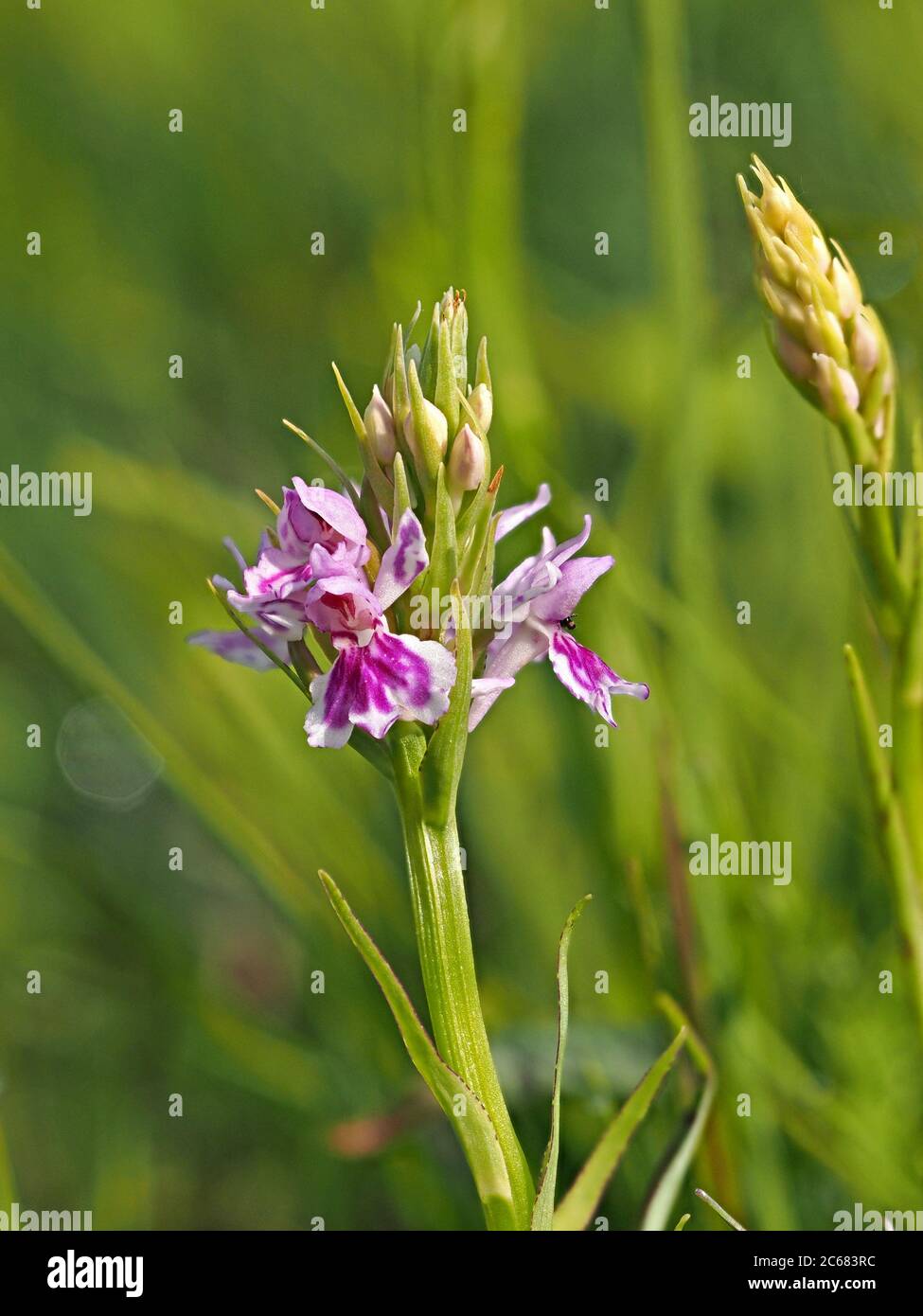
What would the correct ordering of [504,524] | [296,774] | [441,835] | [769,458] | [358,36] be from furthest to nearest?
[358,36], [769,458], [296,774], [504,524], [441,835]

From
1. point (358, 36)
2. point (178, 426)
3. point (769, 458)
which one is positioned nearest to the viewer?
point (769, 458)

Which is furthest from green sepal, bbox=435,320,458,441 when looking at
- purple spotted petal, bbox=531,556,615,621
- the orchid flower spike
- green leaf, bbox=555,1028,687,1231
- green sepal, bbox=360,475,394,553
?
green leaf, bbox=555,1028,687,1231

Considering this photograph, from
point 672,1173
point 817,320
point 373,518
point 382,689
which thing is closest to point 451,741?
point 382,689

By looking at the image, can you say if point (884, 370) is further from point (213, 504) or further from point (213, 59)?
point (213, 59)

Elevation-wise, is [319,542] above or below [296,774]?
above

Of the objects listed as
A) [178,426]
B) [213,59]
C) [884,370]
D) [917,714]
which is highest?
[213,59]

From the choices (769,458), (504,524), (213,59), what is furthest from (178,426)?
(504,524)

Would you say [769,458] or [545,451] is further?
[769,458]

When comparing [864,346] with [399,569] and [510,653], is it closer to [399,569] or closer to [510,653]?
[510,653]
